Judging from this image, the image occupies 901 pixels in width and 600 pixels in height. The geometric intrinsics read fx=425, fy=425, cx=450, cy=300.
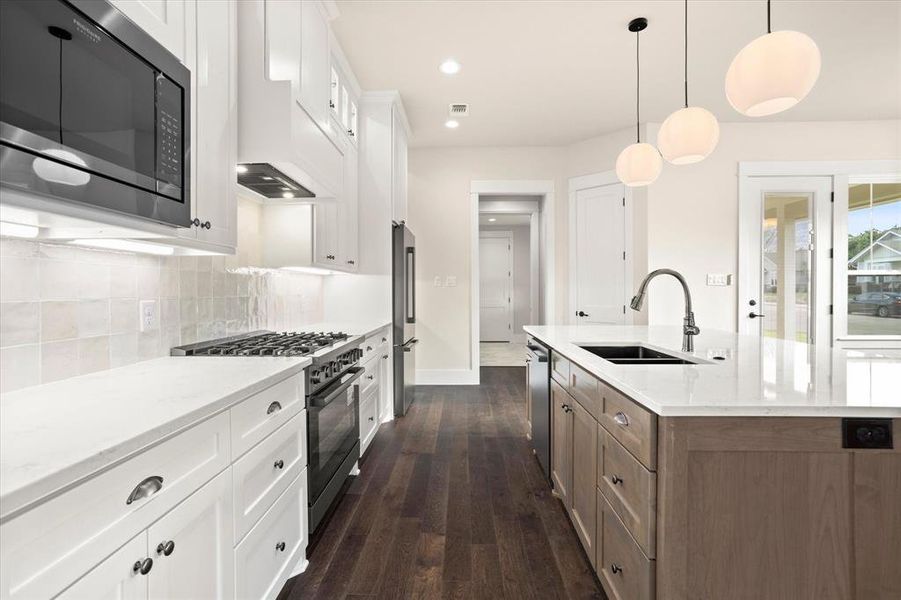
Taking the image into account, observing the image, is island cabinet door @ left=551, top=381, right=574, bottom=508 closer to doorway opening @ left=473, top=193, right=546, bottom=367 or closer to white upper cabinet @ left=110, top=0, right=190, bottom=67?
white upper cabinet @ left=110, top=0, right=190, bottom=67

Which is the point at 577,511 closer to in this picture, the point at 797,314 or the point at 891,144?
the point at 797,314

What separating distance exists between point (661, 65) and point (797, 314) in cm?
305

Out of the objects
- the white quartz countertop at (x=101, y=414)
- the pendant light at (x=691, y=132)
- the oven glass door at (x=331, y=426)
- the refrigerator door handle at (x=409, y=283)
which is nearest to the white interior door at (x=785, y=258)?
the pendant light at (x=691, y=132)

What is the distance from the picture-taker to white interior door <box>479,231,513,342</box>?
9258 millimetres

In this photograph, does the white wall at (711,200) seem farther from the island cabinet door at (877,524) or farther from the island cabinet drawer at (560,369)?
the island cabinet door at (877,524)

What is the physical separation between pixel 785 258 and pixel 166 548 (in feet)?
18.2

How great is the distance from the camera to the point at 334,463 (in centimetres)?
209

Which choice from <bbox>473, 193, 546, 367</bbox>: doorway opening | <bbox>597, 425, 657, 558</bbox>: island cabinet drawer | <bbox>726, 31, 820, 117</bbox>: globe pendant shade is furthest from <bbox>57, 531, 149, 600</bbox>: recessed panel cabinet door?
<bbox>473, 193, 546, 367</bbox>: doorway opening

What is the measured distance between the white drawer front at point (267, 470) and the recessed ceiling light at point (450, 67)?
2.79 meters

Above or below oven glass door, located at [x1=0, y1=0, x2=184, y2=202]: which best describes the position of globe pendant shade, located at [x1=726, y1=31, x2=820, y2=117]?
above

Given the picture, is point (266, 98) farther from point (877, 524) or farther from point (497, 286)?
point (497, 286)

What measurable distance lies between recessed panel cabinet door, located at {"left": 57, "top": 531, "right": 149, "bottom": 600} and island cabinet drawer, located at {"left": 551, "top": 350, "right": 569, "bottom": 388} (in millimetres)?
1656

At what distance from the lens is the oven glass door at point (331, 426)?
5.89 feet

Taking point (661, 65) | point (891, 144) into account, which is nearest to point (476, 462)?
point (661, 65)
